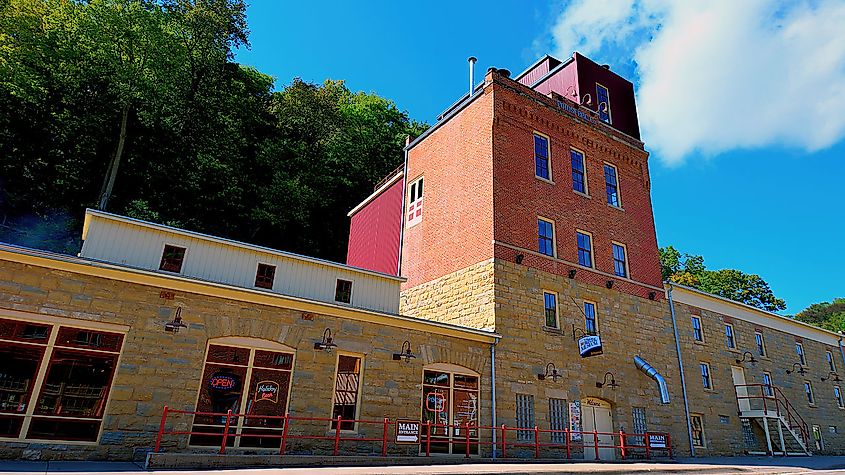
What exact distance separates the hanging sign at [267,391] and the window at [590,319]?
11.5 meters

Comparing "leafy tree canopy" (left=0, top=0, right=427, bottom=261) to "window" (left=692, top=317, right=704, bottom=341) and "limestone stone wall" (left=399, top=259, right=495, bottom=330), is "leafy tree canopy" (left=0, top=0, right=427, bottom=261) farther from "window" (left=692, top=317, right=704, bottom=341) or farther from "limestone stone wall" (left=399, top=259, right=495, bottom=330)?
"window" (left=692, top=317, right=704, bottom=341)

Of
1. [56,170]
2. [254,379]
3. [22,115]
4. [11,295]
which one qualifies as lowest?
[254,379]

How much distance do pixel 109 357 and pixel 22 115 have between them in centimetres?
2195

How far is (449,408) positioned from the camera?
14.9 m

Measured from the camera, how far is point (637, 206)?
75.1ft

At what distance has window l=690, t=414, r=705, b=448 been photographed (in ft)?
66.8

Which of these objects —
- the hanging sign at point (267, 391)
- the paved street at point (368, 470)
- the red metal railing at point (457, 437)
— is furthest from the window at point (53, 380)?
the hanging sign at point (267, 391)

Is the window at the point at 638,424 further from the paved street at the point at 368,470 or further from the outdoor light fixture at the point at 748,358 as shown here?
the outdoor light fixture at the point at 748,358

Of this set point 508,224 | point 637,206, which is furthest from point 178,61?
point 637,206

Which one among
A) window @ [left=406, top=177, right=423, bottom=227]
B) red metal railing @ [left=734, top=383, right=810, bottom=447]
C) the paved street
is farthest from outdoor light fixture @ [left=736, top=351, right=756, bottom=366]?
window @ [left=406, top=177, right=423, bottom=227]

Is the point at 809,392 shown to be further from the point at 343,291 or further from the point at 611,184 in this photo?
the point at 343,291

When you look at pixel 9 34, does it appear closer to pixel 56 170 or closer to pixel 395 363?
pixel 56 170

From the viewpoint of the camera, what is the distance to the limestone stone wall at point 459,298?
55.7ft

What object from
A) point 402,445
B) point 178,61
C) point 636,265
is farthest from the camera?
point 178,61
